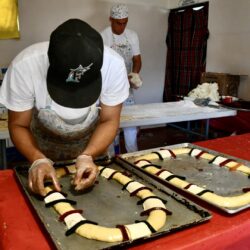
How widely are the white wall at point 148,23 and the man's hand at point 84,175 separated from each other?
291cm

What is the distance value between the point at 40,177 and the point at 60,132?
1.58 ft

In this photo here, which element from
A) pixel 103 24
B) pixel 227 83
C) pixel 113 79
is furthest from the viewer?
pixel 103 24

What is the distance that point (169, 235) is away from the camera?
712 mm

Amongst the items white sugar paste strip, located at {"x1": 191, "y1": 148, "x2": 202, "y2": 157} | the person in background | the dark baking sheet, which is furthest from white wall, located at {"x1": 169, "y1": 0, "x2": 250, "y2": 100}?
white sugar paste strip, located at {"x1": 191, "y1": 148, "x2": 202, "y2": 157}

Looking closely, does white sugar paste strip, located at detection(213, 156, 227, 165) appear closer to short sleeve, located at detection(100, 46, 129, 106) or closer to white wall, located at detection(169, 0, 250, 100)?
short sleeve, located at detection(100, 46, 129, 106)

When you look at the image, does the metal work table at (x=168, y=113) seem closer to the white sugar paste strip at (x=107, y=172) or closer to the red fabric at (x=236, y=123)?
the red fabric at (x=236, y=123)

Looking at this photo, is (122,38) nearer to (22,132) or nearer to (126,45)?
(126,45)

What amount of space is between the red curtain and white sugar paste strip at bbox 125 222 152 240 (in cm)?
370

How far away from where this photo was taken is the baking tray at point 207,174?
0.96 meters

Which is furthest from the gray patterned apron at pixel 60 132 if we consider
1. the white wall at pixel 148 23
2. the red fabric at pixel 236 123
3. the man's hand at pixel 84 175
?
the white wall at pixel 148 23

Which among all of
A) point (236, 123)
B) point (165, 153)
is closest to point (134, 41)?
point (236, 123)

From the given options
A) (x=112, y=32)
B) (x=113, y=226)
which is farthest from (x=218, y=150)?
(x=112, y=32)

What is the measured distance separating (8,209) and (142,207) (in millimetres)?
366

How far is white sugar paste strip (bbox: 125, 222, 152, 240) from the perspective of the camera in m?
0.68
